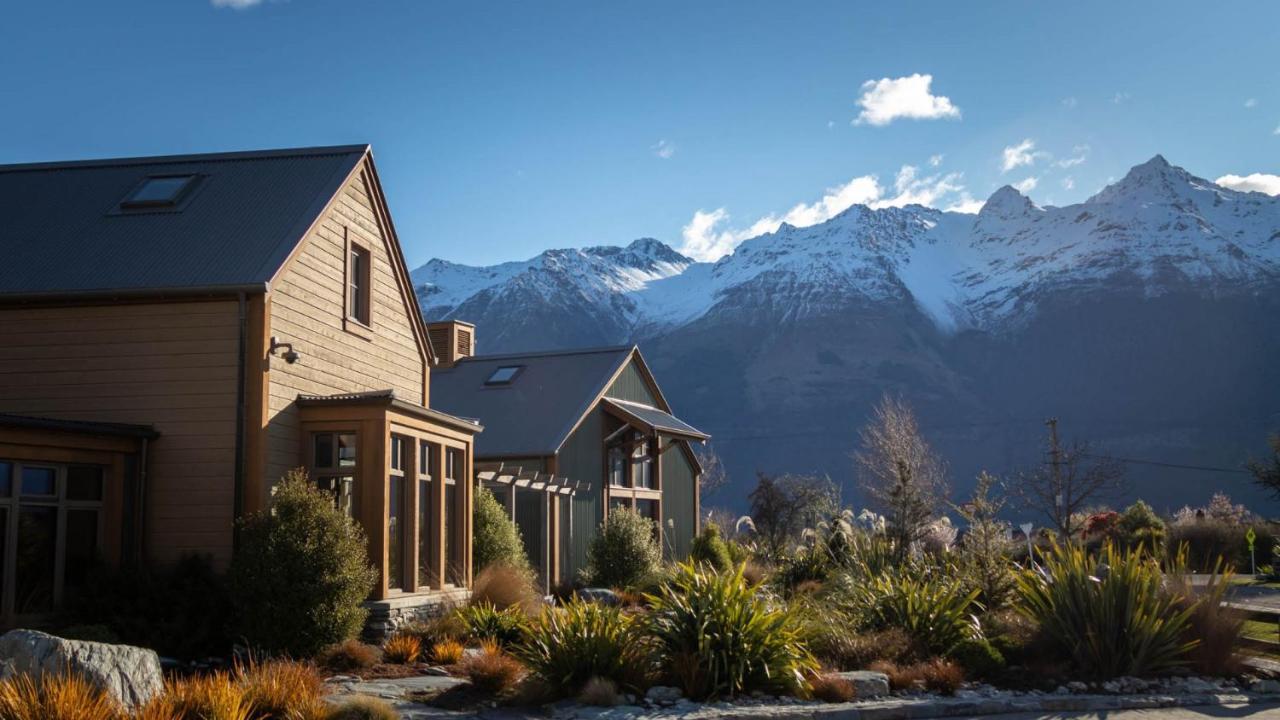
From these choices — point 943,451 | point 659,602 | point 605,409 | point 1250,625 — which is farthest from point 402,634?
point 943,451

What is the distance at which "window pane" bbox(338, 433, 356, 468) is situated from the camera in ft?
51.3

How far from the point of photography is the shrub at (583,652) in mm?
10750

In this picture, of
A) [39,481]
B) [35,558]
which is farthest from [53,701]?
[39,481]

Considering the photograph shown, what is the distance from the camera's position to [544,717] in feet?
33.1

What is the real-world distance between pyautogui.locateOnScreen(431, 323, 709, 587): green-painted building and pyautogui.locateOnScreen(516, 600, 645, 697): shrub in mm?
10242

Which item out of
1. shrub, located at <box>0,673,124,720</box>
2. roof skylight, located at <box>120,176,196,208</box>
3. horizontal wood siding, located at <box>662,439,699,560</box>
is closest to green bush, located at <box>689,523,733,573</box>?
horizontal wood siding, located at <box>662,439,699,560</box>

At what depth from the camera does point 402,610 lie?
15.1 metres

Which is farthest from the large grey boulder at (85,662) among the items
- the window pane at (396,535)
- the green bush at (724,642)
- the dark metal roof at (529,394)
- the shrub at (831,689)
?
the dark metal roof at (529,394)

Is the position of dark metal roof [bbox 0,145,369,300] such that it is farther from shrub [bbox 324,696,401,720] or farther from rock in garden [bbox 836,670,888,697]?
rock in garden [bbox 836,670,888,697]

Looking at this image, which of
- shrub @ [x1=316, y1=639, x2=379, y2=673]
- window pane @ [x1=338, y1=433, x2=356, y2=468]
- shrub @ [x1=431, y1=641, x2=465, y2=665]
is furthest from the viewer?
window pane @ [x1=338, y1=433, x2=356, y2=468]

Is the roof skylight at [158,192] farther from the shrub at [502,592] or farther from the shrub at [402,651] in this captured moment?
the shrub at [402,651]

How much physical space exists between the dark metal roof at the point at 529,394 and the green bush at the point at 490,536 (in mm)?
5323

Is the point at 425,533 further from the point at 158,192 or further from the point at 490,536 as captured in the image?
the point at 158,192

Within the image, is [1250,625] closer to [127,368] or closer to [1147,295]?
[127,368]
